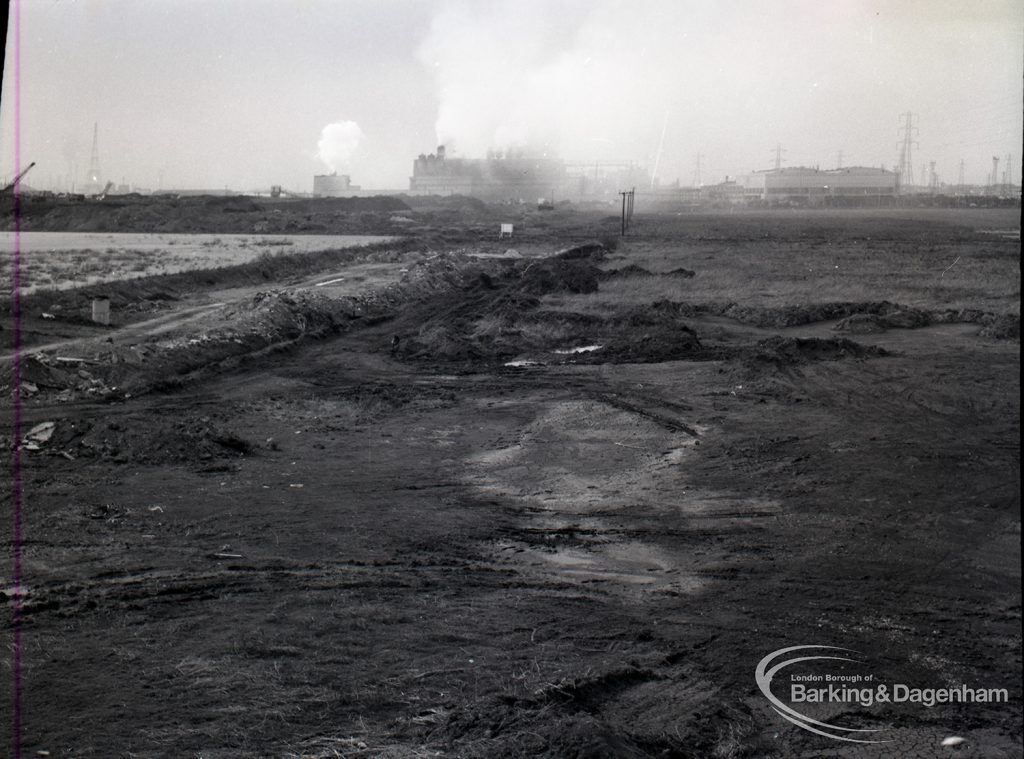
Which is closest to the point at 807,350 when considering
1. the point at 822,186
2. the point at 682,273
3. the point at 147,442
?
the point at 147,442

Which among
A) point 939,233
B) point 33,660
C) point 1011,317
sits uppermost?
point 939,233

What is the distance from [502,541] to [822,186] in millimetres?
111853

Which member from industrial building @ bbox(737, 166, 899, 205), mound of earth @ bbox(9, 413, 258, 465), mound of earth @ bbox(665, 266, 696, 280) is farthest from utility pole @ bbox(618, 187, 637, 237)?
mound of earth @ bbox(9, 413, 258, 465)

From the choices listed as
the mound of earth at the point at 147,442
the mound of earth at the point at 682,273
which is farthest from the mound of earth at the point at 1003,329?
the mound of earth at the point at 147,442

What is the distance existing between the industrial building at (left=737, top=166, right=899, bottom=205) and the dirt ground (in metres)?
85.9

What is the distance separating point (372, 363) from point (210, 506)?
851cm

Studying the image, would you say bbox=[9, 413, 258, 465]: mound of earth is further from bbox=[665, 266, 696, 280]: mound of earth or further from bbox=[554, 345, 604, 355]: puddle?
bbox=[665, 266, 696, 280]: mound of earth

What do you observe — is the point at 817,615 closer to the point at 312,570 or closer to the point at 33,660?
the point at 312,570

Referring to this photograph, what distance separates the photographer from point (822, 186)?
359 ft

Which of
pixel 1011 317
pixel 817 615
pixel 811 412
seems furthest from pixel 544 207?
pixel 817 615

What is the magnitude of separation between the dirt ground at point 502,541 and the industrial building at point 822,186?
282 ft

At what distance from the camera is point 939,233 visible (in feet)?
166

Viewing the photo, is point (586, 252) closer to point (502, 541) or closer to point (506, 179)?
point (502, 541)

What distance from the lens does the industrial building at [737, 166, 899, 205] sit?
98562mm
